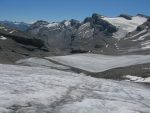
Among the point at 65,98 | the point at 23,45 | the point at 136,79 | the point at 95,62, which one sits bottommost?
the point at 65,98

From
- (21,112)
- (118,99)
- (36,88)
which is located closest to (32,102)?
(21,112)

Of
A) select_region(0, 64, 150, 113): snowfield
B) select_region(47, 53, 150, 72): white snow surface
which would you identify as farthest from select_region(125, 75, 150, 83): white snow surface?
select_region(47, 53, 150, 72): white snow surface

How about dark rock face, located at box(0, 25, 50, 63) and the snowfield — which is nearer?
the snowfield

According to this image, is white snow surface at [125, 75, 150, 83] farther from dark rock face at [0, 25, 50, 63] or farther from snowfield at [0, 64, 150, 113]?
→ dark rock face at [0, 25, 50, 63]

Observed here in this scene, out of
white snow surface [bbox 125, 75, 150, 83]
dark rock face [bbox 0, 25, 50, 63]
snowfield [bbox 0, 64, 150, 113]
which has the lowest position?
snowfield [bbox 0, 64, 150, 113]

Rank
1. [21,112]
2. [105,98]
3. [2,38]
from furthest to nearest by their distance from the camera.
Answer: [2,38], [105,98], [21,112]

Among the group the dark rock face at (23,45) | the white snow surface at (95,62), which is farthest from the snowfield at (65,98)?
the dark rock face at (23,45)

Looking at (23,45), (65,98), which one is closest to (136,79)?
(65,98)

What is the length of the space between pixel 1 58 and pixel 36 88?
4032 cm

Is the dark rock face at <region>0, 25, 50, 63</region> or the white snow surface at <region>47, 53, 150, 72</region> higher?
the dark rock face at <region>0, 25, 50, 63</region>

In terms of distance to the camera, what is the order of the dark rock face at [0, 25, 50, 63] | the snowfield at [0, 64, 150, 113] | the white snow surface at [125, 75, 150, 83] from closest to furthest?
the snowfield at [0, 64, 150, 113], the white snow surface at [125, 75, 150, 83], the dark rock face at [0, 25, 50, 63]

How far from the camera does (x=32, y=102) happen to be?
25453 mm

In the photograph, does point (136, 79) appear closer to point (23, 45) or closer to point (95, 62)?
point (95, 62)

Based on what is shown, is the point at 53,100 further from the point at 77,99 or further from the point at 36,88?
the point at 36,88
